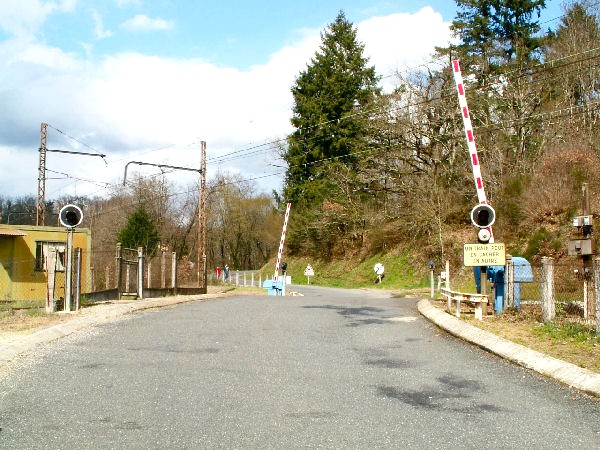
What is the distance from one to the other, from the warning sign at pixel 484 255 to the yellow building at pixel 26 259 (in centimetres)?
1689

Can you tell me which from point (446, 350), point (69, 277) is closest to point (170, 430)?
A: point (446, 350)

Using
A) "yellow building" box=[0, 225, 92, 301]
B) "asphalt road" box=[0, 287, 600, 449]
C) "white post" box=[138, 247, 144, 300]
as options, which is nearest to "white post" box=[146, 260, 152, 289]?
"white post" box=[138, 247, 144, 300]

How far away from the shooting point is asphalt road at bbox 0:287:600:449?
5734 mm

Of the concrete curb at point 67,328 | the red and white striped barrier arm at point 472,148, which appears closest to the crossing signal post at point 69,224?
the concrete curb at point 67,328

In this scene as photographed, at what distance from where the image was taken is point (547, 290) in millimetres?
12820

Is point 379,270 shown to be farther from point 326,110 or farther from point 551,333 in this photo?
point 551,333

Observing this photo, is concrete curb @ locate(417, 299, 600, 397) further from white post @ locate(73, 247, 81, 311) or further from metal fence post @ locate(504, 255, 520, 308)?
white post @ locate(73, 247, 81, 311)

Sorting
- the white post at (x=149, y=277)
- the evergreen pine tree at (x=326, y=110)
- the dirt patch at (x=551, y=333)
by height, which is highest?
the evergreen pine tree at (x=326, y=110)

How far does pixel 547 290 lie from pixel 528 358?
3.82 m

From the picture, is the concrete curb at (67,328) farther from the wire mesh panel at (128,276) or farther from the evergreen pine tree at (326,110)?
the evergreen pine tree at (326,110)

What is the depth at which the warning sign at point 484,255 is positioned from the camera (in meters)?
14.3

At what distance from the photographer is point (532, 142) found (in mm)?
36781

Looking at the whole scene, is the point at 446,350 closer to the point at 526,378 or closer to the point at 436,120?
the point at 526,378

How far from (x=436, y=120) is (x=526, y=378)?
3419cm
